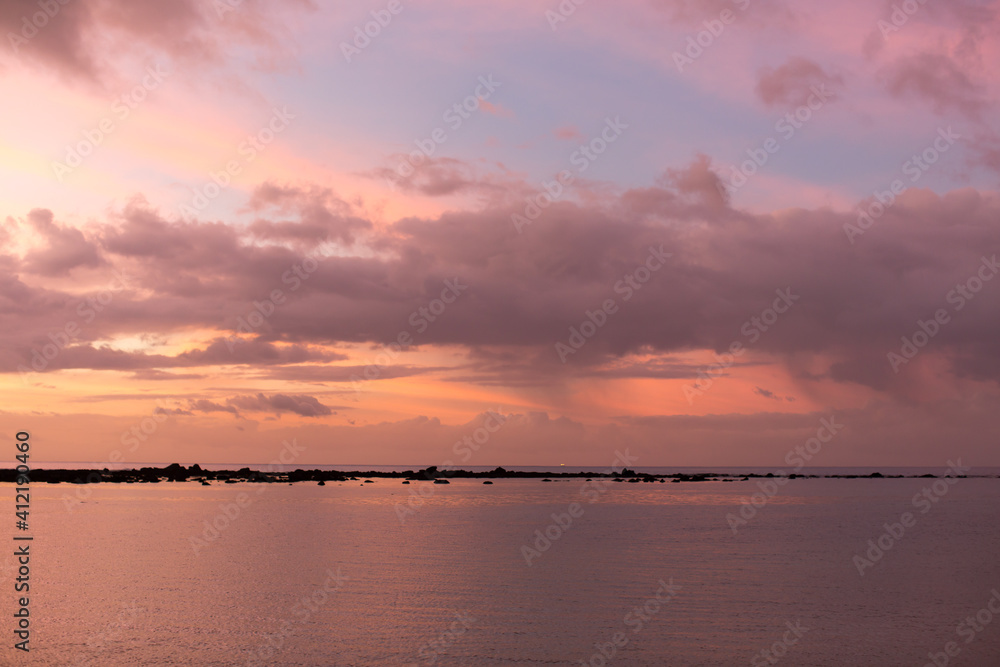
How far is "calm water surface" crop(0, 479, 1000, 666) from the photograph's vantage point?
2903 centimetres

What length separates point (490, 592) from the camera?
131ft

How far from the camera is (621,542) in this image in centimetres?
6166

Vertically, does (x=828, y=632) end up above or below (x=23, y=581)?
above

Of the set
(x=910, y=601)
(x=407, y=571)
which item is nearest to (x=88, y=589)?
(x=407, y=571)

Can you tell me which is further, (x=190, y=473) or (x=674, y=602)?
(x=190, y=473)

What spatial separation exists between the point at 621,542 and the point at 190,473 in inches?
6328

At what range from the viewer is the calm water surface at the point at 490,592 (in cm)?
2903

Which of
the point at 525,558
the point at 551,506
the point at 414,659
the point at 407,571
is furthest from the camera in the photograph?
the point at 551,506

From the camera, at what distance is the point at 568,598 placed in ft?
126

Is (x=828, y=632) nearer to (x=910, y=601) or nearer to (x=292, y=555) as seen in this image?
(x=910, y=601)

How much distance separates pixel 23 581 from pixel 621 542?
40773 mm

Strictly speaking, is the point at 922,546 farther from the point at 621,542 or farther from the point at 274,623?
the point at 274,623

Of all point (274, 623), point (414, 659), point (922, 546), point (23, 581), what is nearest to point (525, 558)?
point (274, 623)

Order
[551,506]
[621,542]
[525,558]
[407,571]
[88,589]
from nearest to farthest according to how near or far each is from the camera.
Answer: [88,589] → [407,571] → [525,558] → [621,542] → [551,506]
